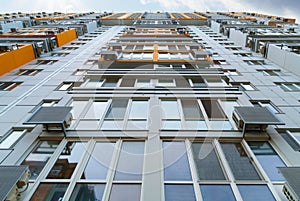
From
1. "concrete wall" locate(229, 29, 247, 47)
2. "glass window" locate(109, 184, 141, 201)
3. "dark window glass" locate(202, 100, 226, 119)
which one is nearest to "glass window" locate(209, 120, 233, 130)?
"dark window glass" locate(202, 100, 226, 119)

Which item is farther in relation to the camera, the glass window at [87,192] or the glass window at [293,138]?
the glass window at [293,138]

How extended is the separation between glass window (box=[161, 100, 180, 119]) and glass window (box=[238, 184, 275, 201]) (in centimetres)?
423

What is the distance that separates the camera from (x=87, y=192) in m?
6.00

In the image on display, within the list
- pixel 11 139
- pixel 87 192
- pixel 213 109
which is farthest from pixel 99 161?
pixel 213 109

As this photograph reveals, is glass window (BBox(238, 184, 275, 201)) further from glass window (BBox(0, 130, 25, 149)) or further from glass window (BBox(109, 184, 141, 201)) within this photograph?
glass window (BBox(0, 130, 25, 149))

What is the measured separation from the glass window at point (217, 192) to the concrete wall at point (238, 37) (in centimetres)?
2026

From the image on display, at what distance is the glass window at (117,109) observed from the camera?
9.77 m

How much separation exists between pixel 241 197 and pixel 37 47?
64.2ft

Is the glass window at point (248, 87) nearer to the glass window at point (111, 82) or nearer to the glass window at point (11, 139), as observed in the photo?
the glass window at point (111, 82)

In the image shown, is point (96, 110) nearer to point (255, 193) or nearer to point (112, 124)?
point (112, 124)

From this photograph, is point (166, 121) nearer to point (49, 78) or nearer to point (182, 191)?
point (182, 191)

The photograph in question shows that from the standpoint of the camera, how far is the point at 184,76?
44.9 feet

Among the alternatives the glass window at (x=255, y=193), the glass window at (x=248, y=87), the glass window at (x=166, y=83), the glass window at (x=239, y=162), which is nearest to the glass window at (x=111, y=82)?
the glass window at (x=166, y=83)

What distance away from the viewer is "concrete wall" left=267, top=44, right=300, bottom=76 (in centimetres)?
1433
